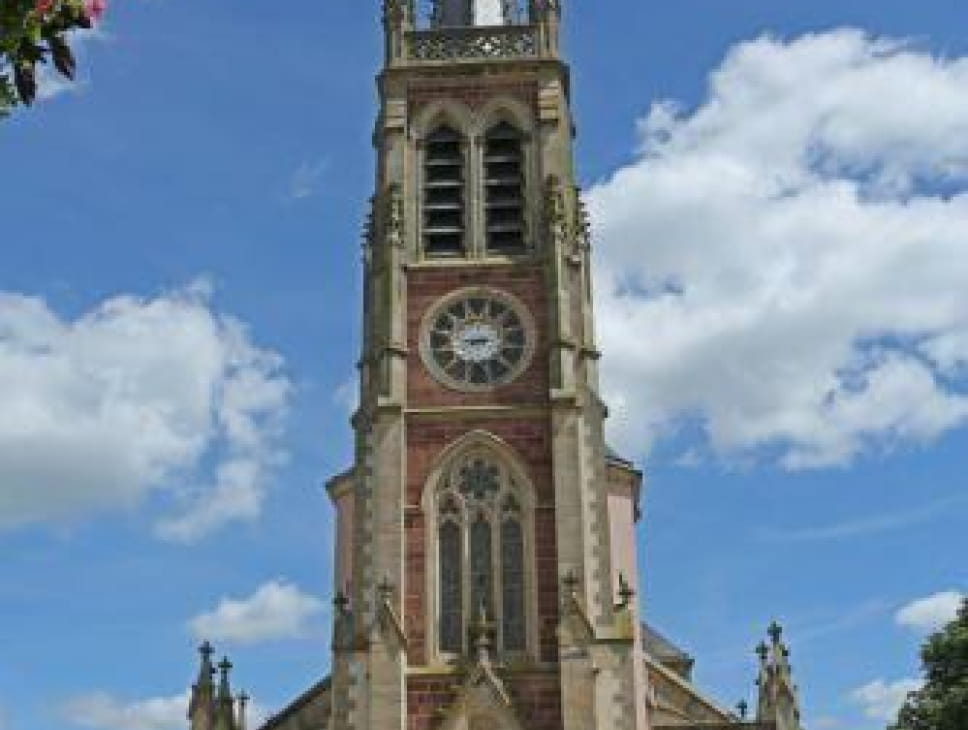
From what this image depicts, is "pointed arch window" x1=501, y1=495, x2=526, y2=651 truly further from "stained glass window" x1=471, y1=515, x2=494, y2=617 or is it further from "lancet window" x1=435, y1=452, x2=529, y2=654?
"stained glass window" x1=471, y1=515, x2=494, y2=617

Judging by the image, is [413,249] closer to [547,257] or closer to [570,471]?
[547,257]

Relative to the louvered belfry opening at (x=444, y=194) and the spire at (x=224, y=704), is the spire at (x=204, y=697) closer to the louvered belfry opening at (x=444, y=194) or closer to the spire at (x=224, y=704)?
the spire at (x=224, y=704)

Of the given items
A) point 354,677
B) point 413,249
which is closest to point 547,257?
point 413,249

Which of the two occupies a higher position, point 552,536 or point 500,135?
point 500,135

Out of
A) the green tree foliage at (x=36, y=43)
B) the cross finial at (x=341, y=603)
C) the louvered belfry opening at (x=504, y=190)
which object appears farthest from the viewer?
the louvered belfry opening at (x=504, y=190)

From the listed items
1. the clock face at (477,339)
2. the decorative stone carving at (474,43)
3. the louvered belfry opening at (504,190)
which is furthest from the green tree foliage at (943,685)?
the decorative stone carving at (474,43)

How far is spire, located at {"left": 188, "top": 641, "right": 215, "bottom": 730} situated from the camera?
3191 centimetres

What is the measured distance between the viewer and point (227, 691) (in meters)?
32.3

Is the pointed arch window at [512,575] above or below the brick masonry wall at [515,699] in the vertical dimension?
above

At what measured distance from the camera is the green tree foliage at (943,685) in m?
28.5

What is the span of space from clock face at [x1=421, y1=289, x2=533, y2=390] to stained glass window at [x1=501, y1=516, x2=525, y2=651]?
3537mm

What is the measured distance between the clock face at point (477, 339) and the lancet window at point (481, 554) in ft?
6.81

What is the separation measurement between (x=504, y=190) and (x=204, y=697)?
46.6 feet

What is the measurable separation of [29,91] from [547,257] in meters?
28.7
